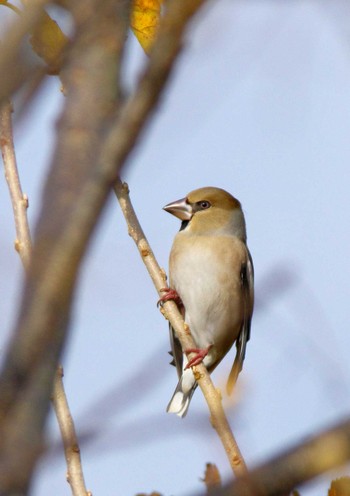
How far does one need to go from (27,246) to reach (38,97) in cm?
191

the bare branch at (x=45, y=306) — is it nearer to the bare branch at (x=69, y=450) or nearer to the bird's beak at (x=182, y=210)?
the bare branch at (x=69, y=450)

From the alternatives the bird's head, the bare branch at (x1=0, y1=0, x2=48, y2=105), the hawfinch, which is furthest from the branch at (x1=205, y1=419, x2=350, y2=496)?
the bird's head

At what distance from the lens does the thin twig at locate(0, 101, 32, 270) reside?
364cm

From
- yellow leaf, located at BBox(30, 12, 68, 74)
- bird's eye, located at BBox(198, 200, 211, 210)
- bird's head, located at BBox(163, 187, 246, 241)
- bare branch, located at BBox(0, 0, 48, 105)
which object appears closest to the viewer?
bare branch, located at BBox(0, 0, 48, 105)

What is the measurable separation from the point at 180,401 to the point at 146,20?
378 centimetres

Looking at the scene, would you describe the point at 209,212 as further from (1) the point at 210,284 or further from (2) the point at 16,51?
(2) the point at 16,51

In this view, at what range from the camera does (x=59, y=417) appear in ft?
11.3

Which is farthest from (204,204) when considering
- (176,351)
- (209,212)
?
(176,351)

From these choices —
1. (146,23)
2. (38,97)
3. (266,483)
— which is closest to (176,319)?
(146,23)

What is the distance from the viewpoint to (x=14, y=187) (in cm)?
379

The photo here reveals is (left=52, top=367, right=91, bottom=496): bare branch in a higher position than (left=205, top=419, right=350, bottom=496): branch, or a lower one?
higher

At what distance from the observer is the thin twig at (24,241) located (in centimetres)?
337

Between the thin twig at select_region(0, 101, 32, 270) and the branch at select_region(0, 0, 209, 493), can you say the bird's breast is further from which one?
the branch at select_region(0, 0, 209, 493)

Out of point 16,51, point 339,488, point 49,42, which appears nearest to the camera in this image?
point 16,51
